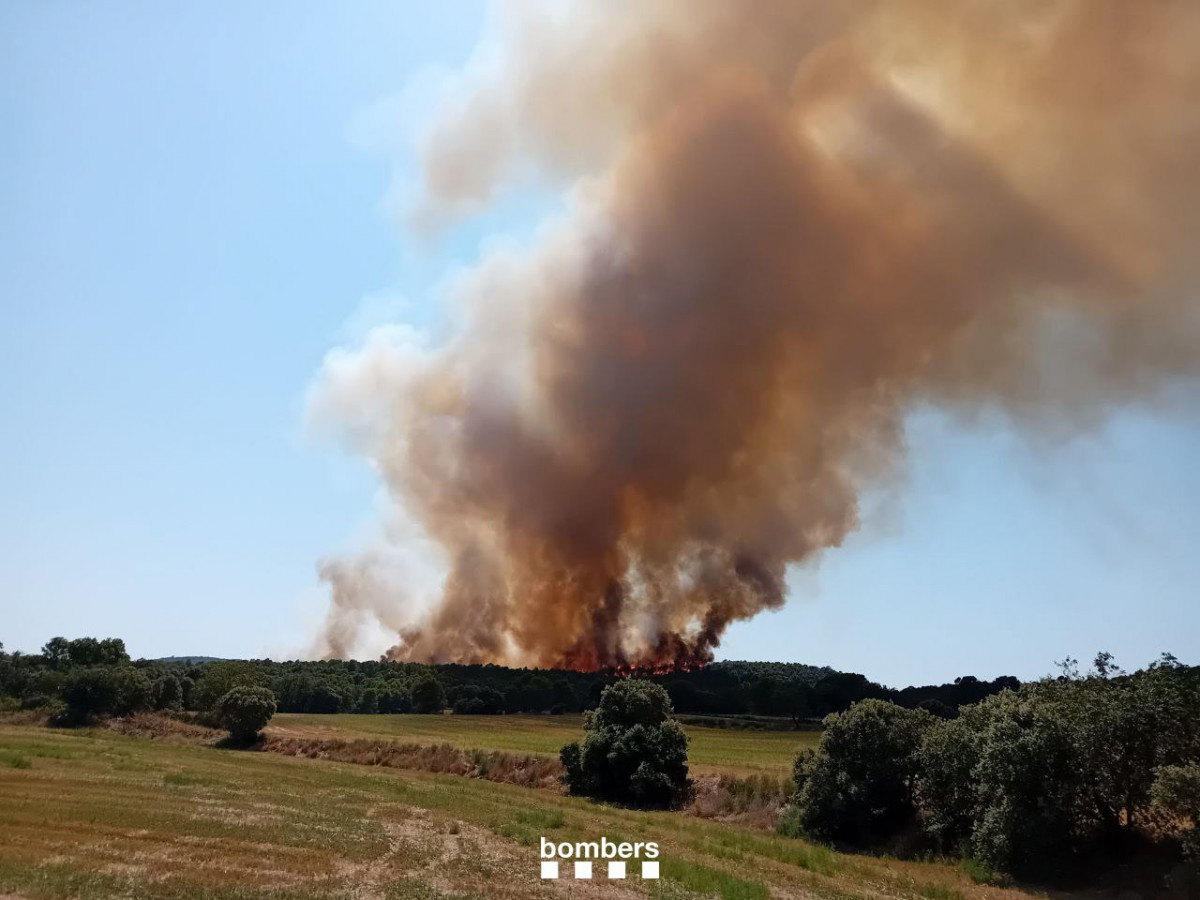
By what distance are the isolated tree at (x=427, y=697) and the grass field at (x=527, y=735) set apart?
12188 millimetres

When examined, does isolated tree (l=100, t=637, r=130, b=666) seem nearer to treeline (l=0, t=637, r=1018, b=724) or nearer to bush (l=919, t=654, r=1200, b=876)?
treeline (l=0, t=637, r=1018, b=724)

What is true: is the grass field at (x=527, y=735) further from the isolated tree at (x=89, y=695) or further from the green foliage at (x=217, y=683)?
the isolated tree at (x=89, y=695)

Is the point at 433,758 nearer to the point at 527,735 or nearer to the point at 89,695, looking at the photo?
the point at 527,735

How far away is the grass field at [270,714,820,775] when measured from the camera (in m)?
67.4

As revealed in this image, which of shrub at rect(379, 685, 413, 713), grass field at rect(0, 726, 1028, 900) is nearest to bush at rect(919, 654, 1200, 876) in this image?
grass field at rect(0, 726, 1028, 900)

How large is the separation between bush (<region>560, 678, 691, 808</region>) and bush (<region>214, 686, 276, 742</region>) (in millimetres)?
39849

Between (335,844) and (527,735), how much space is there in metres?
63.7

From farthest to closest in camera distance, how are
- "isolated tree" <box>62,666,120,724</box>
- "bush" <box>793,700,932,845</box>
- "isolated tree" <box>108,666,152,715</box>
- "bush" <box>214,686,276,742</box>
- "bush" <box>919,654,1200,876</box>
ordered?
"isolated tree" <box>108,666,152,715</box>, "isolated tree" <box>62,666,120,724</box>, "bush" <box>214,686,276,742</box>, "bush" <box>793,700,932,845</box>, "bush" <box>919,654,1200,876</box>

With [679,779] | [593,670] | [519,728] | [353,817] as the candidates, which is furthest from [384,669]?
[353,817]

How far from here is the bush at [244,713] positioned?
79188 mm

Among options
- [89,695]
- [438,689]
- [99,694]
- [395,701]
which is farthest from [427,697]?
[89,695]

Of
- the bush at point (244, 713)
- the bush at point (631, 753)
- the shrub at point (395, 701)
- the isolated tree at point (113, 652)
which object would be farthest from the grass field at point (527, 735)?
the isolated tree at point (113, 652)

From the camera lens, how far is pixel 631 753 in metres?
54.9

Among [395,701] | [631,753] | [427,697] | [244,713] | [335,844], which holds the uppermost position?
[335,844]
